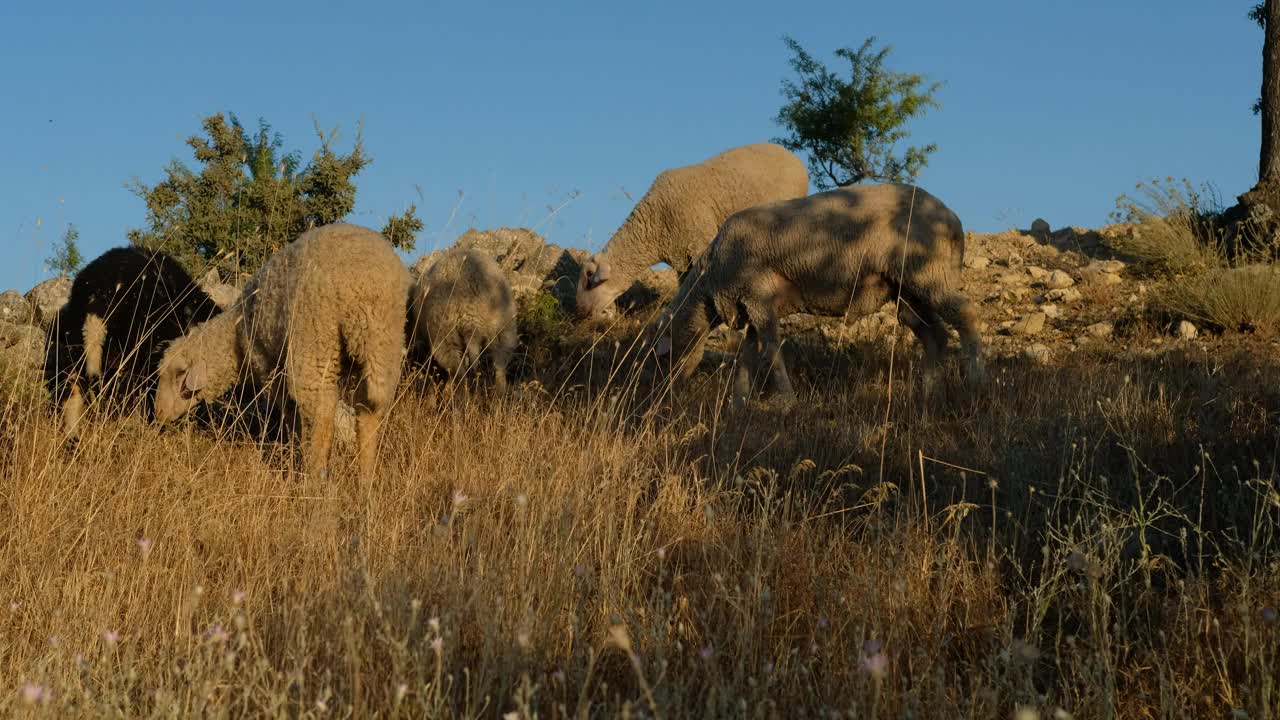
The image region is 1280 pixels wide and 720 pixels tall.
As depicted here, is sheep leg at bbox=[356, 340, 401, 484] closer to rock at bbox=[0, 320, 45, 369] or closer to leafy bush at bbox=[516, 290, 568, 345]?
rock at bbox=[0, 320, 45, 369]

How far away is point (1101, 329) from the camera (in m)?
11.9

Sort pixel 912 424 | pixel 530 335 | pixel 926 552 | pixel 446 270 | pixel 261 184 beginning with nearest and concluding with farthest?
pixel 926 552 → pixel 912 424 → pixel 446 270 → pixel 530 335 → pixel 261 184

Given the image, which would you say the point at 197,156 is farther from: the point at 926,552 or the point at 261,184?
the point at 926,552

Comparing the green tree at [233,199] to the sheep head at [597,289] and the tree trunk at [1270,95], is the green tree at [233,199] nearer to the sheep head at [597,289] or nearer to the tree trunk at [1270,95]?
the sheep head at [597,289]

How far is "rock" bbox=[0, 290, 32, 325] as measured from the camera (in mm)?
12508

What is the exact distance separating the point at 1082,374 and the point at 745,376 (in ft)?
9.52

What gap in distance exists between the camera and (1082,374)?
920 centimetres

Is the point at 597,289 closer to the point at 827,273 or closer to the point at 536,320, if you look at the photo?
the point at 536,320

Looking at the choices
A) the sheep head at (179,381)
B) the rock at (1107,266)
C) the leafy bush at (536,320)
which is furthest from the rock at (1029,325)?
the sheep head at (179,381)

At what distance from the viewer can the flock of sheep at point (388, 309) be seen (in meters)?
6.28

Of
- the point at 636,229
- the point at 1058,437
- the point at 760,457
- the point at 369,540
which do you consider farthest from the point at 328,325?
the point at 636,229

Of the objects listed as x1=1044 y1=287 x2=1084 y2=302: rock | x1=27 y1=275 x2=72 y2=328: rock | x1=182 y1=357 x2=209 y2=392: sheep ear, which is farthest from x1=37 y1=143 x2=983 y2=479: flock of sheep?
x1=1044 y1=287 x2=1084 y2=302: rock

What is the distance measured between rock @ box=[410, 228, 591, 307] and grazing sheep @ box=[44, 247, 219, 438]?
6.48 meters

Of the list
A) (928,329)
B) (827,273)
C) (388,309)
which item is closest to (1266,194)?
(928,329)
